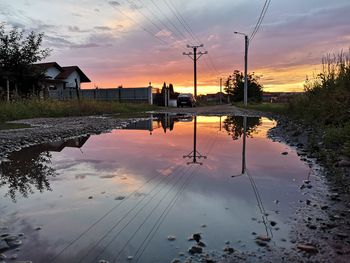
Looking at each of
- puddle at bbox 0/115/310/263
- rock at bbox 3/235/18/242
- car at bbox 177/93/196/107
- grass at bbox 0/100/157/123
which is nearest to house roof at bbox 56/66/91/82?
car at bbox 177/93/196/107

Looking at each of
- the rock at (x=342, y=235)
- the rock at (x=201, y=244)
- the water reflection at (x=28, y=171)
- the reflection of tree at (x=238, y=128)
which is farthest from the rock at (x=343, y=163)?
the reflection of tree at (x=238, y=128)

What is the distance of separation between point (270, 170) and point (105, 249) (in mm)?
3905

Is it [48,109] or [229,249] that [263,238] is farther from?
[48,109]

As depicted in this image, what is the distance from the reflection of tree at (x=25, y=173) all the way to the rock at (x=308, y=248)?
336 cm

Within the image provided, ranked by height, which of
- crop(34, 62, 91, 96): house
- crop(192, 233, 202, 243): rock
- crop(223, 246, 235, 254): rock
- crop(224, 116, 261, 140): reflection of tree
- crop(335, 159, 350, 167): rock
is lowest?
crop(223, 246, 235, 254): rock

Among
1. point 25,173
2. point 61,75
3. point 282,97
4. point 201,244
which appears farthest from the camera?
point 61,75

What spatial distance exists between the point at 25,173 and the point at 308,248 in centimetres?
466

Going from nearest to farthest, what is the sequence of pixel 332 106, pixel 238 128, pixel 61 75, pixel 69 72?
pixel 332 106
pixel 238 128
pixel 61 75
pixel 69 72

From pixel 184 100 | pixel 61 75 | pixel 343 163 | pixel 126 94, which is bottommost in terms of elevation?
pixel 343 163

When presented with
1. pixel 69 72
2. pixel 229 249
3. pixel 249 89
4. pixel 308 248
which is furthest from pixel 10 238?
pixel 249 89

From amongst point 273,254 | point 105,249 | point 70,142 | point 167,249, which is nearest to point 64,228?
point 105,249

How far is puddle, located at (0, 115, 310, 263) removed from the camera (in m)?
3.21

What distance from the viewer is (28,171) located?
6227mm

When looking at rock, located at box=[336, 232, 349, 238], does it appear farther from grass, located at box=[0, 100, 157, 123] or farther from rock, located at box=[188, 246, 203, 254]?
grass, located at box=[0, 100, 157, 123]
